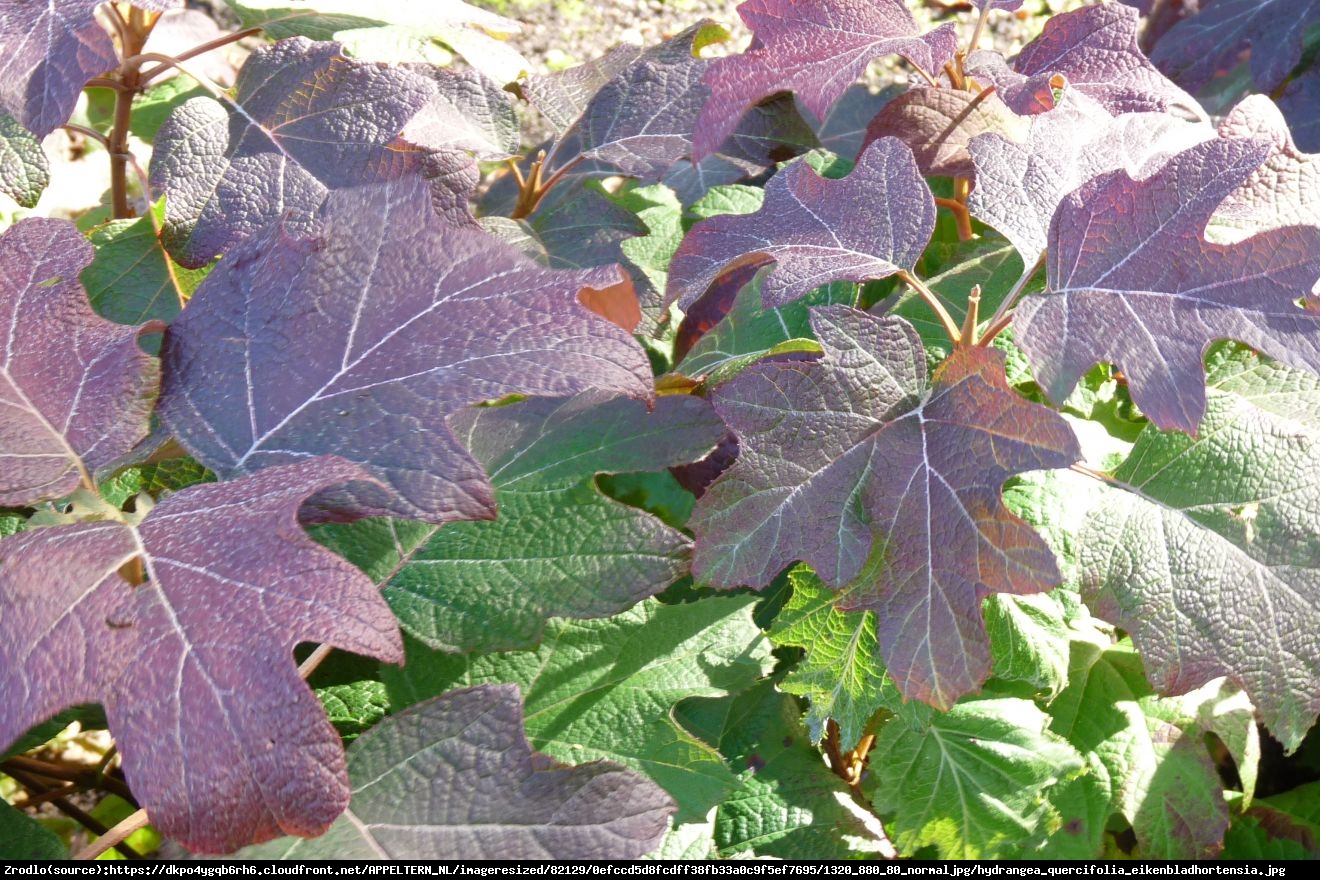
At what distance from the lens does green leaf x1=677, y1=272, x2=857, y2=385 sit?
109 cm

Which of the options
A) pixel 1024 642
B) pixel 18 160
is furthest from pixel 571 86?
pixel 1024 642

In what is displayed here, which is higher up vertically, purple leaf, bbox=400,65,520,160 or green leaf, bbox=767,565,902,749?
purple leaf, bbox=400,65,520,160

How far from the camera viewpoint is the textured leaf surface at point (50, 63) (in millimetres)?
945

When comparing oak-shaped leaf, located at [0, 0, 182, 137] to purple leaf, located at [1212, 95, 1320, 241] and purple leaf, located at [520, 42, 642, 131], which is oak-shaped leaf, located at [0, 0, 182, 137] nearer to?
purple leaf, located at [520, 42, 642, 131]

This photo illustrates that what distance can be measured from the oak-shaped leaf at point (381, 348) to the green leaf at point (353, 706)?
12.2 inches

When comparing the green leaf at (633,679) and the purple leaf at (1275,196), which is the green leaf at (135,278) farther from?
the purple leaf at (1275,196)

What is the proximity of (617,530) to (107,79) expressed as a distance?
2.55ft

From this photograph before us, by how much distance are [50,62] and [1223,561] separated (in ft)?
3.62

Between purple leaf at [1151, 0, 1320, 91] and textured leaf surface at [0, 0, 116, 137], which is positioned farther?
purple leaf at [1151, 0, 1320, 91]

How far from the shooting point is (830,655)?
0.97 meters

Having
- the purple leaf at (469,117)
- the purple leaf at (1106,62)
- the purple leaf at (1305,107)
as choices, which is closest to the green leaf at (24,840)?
the purple leaf at (469,117)

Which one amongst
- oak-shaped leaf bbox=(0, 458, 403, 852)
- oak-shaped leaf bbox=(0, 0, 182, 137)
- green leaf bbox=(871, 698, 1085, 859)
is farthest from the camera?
green leaf bbox=(871, 698, 1085, 859)

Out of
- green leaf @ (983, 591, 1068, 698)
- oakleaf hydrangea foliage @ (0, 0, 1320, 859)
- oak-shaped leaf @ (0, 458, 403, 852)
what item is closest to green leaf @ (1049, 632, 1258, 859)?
oakleaf hydrangea foliage @ (0, 0, 1320, 859)

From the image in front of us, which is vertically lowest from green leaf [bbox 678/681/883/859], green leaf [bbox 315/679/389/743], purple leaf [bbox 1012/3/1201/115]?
green leaf [bbox 678/681/883/859]
